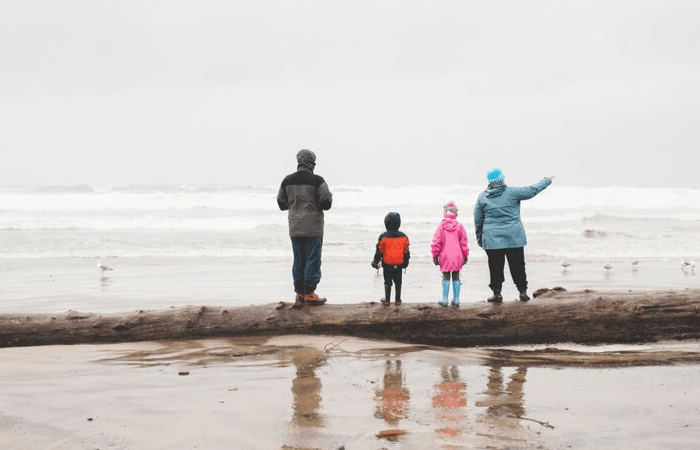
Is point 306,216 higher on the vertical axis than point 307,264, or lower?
higher

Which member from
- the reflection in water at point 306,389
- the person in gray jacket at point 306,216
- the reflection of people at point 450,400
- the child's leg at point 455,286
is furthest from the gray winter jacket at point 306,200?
the reflection of people at point 450,400

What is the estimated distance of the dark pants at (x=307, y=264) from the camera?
7992 mm

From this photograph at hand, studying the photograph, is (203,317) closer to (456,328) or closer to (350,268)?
(456,328)

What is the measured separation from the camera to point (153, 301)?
464 inches

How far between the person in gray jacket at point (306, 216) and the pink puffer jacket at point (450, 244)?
4.63ft

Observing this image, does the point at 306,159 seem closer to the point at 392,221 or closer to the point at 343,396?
the point at 392,221

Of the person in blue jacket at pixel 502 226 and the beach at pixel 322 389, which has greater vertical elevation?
the person in blue jacket at pixel 502 226

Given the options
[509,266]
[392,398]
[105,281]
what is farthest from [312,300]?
[105,281]

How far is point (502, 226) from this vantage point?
796cm

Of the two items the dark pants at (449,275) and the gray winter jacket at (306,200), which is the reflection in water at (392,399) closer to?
the dark pants at (449,275)

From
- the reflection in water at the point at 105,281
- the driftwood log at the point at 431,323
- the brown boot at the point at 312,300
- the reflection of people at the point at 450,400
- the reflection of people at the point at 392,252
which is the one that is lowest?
the reflection of people at the point at 450,400

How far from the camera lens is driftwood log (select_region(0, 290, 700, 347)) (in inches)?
293

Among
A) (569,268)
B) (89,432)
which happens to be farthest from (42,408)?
(569,268)

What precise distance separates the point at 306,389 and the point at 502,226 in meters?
3.49
